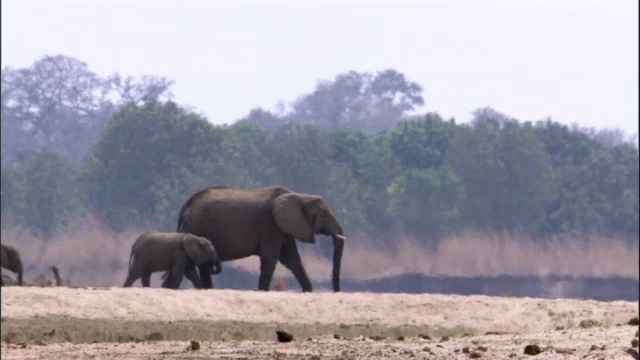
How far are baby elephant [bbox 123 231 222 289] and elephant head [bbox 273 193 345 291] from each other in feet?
3.53

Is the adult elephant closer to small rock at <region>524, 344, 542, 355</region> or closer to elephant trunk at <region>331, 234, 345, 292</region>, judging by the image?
elephant trunk at <region>331, 234, 345, 292</region>

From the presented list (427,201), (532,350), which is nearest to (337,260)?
(532,350)

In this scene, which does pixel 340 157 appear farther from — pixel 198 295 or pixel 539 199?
pixel 198 295

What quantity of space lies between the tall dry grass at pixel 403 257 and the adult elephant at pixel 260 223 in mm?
12561

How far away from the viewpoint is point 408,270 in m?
42.6

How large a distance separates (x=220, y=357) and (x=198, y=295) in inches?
277

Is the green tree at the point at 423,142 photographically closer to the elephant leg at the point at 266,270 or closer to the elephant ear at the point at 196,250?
the elephant leg at the point at 266,270

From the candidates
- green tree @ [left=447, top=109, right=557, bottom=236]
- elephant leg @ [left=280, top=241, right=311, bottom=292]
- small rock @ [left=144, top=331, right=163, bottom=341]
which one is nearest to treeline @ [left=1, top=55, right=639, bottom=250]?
green tree @ [left=447, top=109, right=557, bottom=236]

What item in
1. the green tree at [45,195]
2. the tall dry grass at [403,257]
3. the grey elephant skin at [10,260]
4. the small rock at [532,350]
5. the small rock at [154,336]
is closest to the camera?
the small rock at [532,350]

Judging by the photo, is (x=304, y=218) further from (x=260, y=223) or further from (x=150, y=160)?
(x=150, y=160)

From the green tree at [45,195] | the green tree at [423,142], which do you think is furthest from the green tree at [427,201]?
the green tree at [45,195]

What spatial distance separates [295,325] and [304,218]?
22.8 feet

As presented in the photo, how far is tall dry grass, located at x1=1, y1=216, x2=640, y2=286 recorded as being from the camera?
41750 millimetres

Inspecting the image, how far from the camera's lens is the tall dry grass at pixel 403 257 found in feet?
137
